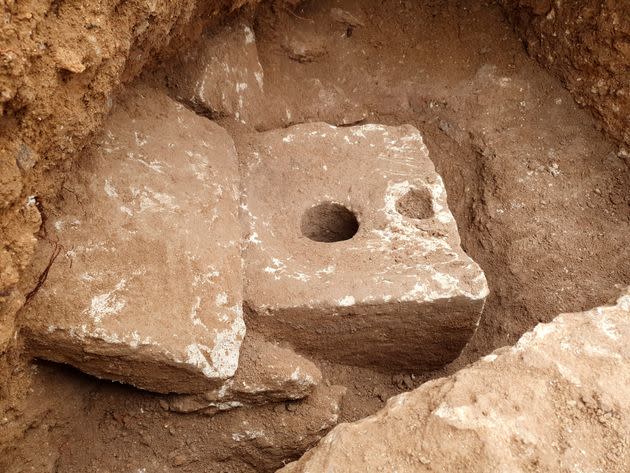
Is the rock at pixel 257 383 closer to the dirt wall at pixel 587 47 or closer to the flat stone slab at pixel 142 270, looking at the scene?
the flat stone slab at pixel 142 270

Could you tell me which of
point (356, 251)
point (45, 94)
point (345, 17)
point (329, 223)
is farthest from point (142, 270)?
point (345, 17)

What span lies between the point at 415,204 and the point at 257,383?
1052mm

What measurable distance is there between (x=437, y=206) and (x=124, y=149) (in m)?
1.33

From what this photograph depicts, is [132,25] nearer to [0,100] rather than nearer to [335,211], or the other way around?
[0,100]

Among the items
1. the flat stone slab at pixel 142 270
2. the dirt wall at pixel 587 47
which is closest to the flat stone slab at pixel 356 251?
the flat stone slab at pixel 142 270

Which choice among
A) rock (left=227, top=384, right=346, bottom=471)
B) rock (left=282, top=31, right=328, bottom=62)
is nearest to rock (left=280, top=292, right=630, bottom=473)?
rock (left=227, top=384, right=346, bottom=471)

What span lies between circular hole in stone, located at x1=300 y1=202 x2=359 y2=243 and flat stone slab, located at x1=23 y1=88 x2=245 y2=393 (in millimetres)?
426

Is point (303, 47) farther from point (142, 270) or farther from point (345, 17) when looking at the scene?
point (142, 270)

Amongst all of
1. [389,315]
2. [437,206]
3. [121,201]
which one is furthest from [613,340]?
[121,201]

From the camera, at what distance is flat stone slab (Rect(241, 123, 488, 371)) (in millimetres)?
2439

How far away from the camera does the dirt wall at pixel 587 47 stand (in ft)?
10.3

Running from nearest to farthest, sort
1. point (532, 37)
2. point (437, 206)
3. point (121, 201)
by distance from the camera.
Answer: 1. point (121, 201)
2. point (437, 206)
3. point (532, 37)

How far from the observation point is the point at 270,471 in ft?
8.61

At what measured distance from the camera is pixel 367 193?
9.23 feet
